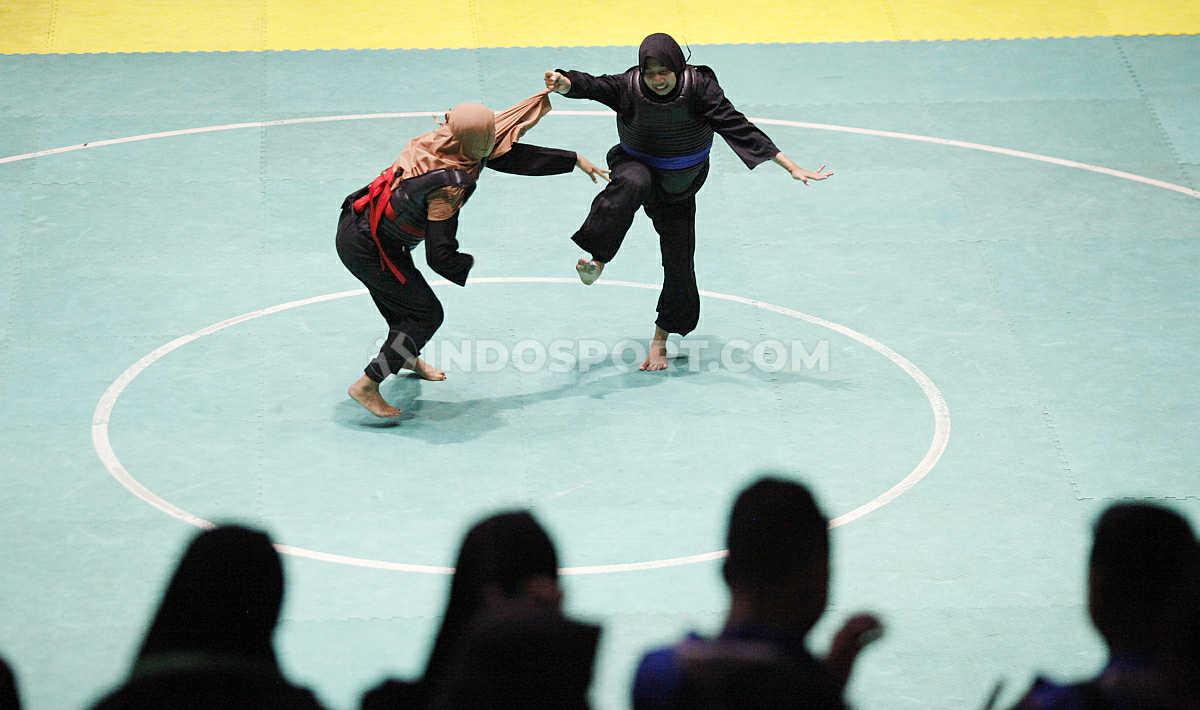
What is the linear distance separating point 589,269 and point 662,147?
28.7 inches

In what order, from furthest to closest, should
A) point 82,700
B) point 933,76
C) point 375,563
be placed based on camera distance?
point 933,76 → point 375,563 → point 82,700

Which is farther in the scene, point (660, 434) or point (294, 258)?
point (294, 258)

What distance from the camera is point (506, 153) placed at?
780 centimetres

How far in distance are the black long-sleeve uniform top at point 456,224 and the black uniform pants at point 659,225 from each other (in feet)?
1.00

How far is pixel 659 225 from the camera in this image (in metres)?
8.30

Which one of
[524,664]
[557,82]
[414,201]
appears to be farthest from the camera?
[557,82]

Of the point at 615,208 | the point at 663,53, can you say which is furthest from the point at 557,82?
the point at 615,208

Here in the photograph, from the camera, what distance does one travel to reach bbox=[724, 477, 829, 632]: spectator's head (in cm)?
378

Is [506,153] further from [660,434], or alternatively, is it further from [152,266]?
[152,266]

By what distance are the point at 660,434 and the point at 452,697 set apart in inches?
177

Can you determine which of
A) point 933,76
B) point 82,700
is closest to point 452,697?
point 82,700

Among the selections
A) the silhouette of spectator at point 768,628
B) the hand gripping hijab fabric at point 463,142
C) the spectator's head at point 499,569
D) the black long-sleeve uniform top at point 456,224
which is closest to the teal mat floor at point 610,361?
the black long-sleeve uniform top at point 456,224

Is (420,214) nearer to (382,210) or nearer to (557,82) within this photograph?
(382,210)

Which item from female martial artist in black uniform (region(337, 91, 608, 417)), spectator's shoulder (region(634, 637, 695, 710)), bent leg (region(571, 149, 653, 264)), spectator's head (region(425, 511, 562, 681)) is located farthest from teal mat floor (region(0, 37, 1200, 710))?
spectator's shoulder (region(634, 637, 695, 710))
